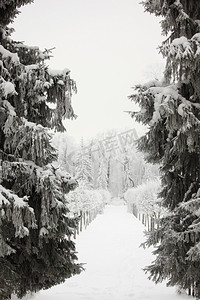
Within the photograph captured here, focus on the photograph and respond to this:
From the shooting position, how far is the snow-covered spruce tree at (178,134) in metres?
4.21

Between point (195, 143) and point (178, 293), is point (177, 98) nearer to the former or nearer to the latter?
point (195, 143)

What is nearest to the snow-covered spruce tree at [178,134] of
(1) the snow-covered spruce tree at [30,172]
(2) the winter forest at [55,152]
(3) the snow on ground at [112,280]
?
(2) the winter forest at [55,152]

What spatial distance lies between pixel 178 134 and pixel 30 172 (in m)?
2.19

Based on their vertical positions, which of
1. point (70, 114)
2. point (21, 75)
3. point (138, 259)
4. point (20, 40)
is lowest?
point (138, 259)

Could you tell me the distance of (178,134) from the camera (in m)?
4.55

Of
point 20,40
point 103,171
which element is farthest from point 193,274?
point 103,171

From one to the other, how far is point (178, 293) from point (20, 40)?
5.62 m

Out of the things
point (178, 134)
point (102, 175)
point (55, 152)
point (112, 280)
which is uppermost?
point (102, 175)

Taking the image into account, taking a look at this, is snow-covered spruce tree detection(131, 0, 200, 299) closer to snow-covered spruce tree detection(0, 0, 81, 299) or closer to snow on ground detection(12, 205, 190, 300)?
snow-covered spruce tree detection(0, 0, 81, 299)

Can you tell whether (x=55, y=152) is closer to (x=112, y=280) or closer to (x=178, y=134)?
(x=178, y=134)

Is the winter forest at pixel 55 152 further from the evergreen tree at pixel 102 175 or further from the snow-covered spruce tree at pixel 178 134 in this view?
the evergreen tree at pixel 102 175

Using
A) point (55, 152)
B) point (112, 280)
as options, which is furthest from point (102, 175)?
point (55, 152)

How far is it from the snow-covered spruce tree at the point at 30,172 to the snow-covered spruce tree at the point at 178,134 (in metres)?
1.38

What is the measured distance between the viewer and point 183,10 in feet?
14.8
